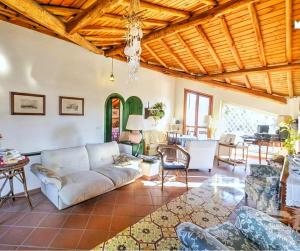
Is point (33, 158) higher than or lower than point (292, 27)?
lower

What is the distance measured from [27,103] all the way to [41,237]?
2326mm

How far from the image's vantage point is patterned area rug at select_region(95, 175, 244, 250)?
238 cm

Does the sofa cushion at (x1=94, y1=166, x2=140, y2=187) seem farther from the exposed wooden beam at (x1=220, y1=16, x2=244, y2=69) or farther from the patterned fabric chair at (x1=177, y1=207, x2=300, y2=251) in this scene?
the exposed wooden beam at (x1=220, y1=16, x2=244, y2=69)

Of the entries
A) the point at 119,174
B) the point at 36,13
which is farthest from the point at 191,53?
the point at 36,13

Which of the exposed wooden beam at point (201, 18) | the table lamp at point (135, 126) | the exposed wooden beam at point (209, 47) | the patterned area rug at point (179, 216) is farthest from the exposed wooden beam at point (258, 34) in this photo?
the table lamp at point (135, 126)

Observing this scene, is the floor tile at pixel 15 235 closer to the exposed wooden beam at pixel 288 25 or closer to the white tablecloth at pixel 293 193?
the white tablecloth at pixel 293 193

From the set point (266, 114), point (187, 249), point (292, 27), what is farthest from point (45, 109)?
point (266, 114)

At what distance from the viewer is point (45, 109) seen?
392 cm

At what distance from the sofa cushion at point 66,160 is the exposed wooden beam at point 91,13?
2.08m

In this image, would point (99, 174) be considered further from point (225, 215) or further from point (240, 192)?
point (240, 192)

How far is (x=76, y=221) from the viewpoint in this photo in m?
2.80

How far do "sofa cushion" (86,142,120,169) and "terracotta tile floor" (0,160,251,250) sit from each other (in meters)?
0.69

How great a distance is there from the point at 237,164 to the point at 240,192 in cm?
227

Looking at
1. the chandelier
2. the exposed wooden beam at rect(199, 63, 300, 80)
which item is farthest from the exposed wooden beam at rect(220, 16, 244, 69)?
the chandelier
